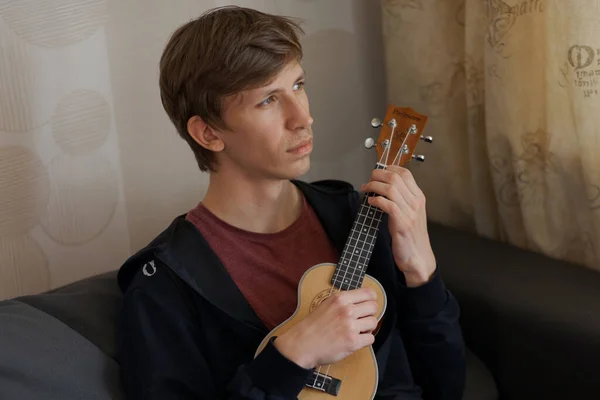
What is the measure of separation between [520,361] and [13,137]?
1.03 metres

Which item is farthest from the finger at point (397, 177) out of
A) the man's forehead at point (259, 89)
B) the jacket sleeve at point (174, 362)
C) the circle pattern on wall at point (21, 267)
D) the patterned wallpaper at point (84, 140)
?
the circle pattern on wall at point (21, 267)

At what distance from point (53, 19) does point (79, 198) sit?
353mm

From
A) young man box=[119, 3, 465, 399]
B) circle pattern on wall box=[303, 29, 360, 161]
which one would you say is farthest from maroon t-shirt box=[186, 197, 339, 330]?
circle pattern on wall box=[303, 29, 360, 161]

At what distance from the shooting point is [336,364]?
1.12 metres

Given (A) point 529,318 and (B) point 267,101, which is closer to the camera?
(B) point 267,101

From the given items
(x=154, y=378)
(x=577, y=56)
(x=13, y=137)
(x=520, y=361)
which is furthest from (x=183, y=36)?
(x=520, y=361)

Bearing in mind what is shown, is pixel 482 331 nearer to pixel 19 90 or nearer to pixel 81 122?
pixel 81 122

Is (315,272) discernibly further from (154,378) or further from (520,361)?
(520,361)

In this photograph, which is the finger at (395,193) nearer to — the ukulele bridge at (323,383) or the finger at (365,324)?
the finger at (365,324)

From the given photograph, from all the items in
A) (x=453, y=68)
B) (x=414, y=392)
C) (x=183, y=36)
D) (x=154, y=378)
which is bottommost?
(x=414, y=392)

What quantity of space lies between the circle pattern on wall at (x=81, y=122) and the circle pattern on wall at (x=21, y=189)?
0.22 ft

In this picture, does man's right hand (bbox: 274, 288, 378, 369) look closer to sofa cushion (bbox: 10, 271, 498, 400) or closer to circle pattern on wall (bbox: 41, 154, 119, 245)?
sofa cushion (bbox: 10, 271, 498, 400)

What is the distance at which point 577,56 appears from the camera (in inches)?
50.5

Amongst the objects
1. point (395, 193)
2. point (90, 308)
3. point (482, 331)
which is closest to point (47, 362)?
point (90, 308)
